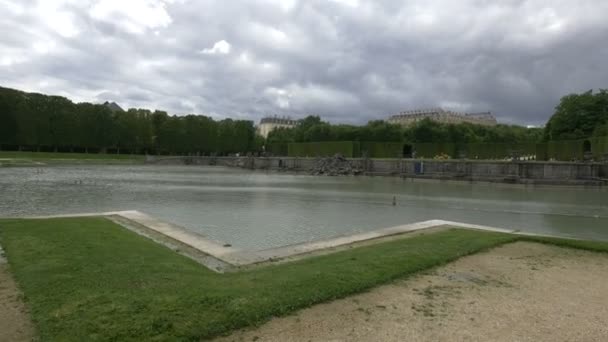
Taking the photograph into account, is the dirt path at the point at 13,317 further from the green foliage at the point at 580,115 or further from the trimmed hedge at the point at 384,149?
the green foliage at the point at 580,115

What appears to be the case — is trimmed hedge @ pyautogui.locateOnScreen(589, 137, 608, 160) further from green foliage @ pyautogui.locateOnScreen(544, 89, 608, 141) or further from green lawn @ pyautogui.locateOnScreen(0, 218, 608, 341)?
green lawn @ pyautogui.locateOnScreen(0, 218, 608, 341)

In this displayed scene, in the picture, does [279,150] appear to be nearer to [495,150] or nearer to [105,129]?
[105,129]

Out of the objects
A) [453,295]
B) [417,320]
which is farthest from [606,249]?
[417,320]

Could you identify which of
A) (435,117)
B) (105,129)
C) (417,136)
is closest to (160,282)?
(417,136)

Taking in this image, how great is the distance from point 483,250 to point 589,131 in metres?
71.9

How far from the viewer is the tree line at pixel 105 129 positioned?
254 ft

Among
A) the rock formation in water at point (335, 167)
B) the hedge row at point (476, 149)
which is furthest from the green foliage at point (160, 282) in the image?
A: the rock formation in water at point (335, 167)

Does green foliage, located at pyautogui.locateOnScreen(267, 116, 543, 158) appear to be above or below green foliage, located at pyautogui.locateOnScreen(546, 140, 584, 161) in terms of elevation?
above

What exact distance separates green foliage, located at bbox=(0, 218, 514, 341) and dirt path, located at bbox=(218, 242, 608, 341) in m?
0.34

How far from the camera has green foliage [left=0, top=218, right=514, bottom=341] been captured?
180 inches

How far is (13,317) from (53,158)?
8252 centimetres

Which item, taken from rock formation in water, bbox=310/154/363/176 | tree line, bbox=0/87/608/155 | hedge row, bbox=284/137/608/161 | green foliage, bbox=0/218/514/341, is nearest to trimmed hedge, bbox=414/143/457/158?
hedge row, bbox=284/137/608/161

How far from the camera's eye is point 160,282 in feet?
19.7

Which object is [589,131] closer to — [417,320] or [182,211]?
[182,211]
